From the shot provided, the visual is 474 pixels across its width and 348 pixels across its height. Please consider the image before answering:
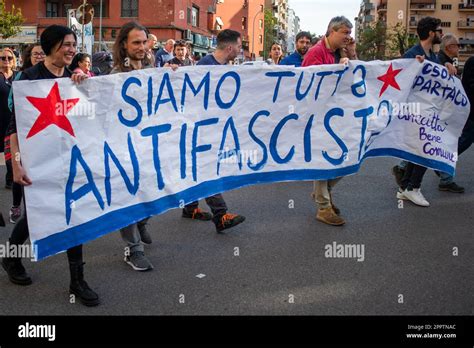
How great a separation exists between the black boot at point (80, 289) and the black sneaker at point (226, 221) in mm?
1833

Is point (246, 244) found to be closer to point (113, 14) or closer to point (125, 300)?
point (125, 300)

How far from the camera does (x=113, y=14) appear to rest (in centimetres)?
4844

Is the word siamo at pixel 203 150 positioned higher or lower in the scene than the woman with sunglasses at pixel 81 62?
lower

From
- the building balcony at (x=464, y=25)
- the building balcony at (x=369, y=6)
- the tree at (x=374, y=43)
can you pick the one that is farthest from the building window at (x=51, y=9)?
the building balcony at (x=369, y=6)

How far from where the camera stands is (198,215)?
6.20 meters

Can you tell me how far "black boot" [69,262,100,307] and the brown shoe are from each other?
2.80 metres

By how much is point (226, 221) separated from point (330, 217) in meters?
1.14

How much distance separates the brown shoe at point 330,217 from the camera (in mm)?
5875

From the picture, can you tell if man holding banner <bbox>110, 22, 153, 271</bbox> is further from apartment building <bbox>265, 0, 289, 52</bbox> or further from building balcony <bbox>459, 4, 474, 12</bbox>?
apartment building <bbox>265, 0, 289, 52</bbox>

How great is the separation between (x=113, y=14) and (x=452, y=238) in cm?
4689

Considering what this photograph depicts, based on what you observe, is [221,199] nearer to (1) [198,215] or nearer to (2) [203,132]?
(1) [198,215]

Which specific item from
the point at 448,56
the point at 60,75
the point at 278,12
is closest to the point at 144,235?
the point at 60,75

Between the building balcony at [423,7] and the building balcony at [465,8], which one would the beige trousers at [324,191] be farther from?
the building balcony at [465,8]
